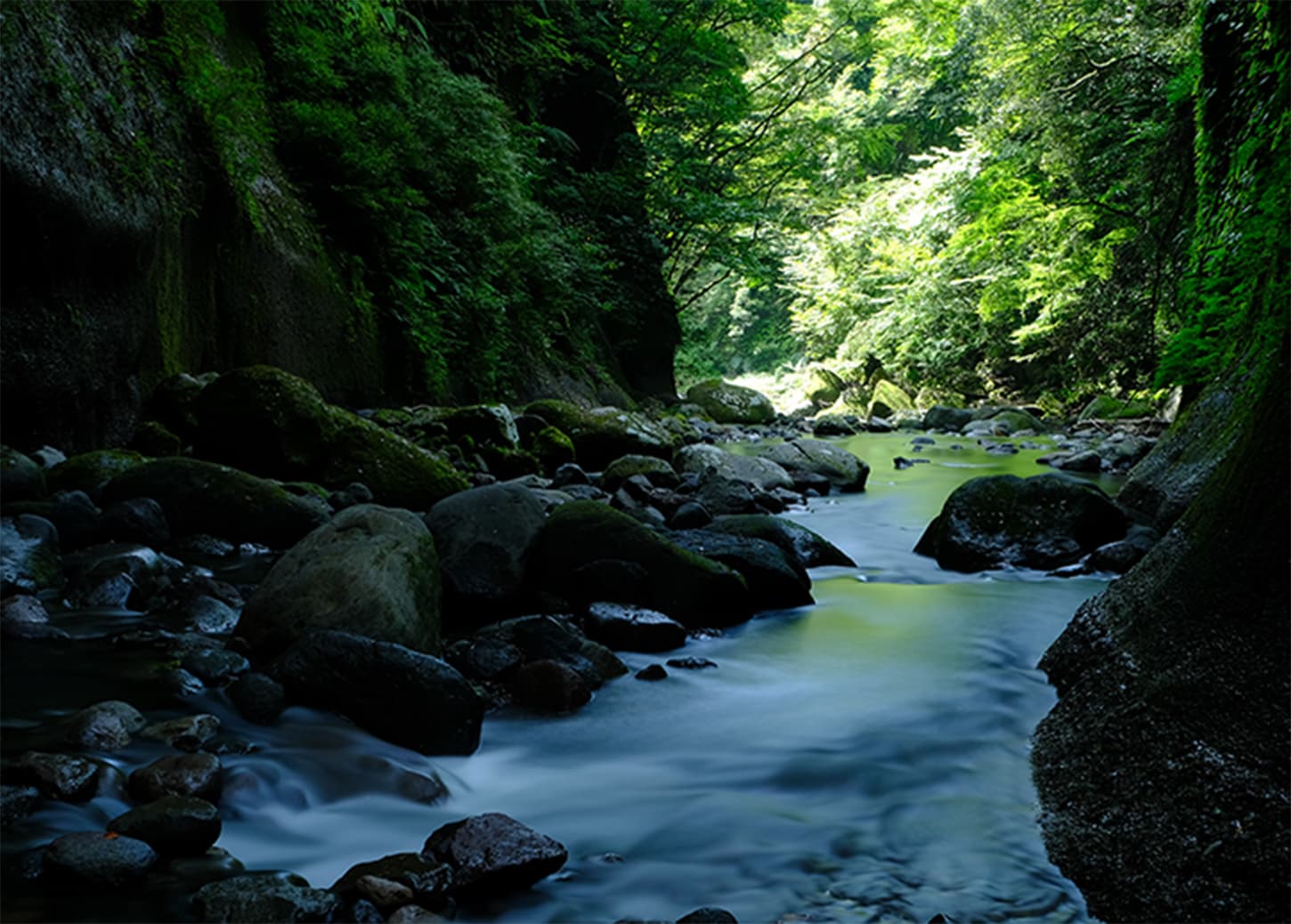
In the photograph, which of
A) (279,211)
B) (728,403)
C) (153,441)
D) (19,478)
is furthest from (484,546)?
(728,403)

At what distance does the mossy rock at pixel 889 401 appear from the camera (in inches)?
969

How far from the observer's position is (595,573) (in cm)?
474

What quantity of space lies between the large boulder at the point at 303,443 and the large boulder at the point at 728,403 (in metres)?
14.6

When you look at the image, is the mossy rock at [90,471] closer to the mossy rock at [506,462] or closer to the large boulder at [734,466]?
the mossy rock at [506,462]

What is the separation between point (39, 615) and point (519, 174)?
10.2 metres

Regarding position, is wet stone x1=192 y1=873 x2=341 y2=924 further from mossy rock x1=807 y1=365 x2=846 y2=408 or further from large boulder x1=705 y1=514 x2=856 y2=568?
mossy rock x1=807 y1=365 x2=846 y2=408

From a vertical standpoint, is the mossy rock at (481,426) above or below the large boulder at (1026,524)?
above

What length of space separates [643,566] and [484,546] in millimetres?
846

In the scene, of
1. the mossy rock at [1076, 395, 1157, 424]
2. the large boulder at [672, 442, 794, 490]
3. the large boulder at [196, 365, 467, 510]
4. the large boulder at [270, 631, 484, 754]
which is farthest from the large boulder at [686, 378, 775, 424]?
the large boulder at [270, 631, 484, 754]

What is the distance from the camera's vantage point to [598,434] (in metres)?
10.7

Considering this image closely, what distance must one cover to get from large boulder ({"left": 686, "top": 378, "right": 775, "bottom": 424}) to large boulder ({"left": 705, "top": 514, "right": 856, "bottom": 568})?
14.4 meters

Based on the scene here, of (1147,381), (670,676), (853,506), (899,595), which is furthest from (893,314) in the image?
(670,676)

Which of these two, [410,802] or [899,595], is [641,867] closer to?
[410,802]

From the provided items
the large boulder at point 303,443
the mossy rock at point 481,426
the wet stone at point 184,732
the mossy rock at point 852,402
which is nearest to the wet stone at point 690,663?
the wet stone at point 184,732
